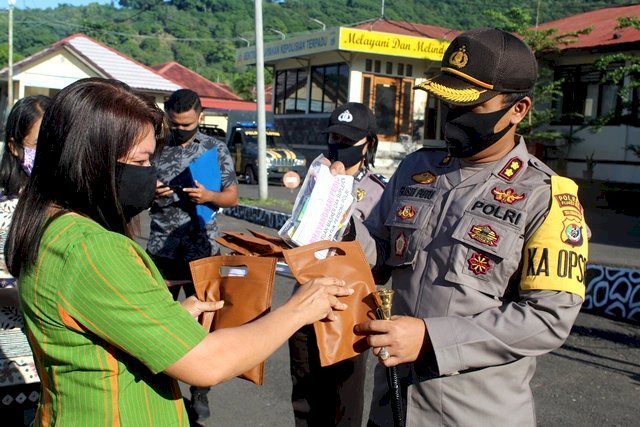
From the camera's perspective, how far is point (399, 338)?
205cm

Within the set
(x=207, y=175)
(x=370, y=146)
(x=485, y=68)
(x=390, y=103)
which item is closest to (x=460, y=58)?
(x=485, y=68)

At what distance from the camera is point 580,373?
19.1 feet

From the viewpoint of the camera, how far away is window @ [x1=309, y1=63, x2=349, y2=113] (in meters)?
26.2

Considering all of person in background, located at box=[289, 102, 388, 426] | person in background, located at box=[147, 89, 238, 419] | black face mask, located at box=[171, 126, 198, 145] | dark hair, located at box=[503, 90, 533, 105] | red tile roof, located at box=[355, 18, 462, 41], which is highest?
red tile roof, located at box=[355, 18, 462, 41]

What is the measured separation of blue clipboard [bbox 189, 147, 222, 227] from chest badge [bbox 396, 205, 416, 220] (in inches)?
101

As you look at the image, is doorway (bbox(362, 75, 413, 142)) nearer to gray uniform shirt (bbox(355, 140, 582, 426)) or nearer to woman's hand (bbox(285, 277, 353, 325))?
gray uniform shirt (bbox(355, 140, 582, 426))

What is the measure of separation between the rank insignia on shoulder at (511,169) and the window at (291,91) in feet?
88.6

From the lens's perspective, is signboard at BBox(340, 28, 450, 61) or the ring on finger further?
signboard at BBox(340, 28, 450, 61)

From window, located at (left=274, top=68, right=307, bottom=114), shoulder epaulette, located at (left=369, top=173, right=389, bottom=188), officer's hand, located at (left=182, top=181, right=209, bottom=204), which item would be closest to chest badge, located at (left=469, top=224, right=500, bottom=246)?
shoulder epaulette, located at (left=369, top=173, right=389, bottom=188)

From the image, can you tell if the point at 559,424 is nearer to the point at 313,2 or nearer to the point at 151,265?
the point at 151,265

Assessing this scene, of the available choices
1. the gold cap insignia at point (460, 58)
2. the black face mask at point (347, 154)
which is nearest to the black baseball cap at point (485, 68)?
the gold cap insignia at point (460, 58)

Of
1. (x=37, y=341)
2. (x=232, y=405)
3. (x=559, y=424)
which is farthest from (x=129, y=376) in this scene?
(x=559, y=424)

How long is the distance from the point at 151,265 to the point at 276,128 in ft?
95.7

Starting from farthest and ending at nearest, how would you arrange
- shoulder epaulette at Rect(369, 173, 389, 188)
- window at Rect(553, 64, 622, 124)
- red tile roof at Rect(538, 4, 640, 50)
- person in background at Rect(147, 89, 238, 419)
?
window at Rect(553, 64, 622, 124)
red tile roof at Rect(538, 4, 640, 50)
person in background at Rect(147, 89, 238, 419)
shoulder epaulette at Rect(369, 173, 389, 188)
